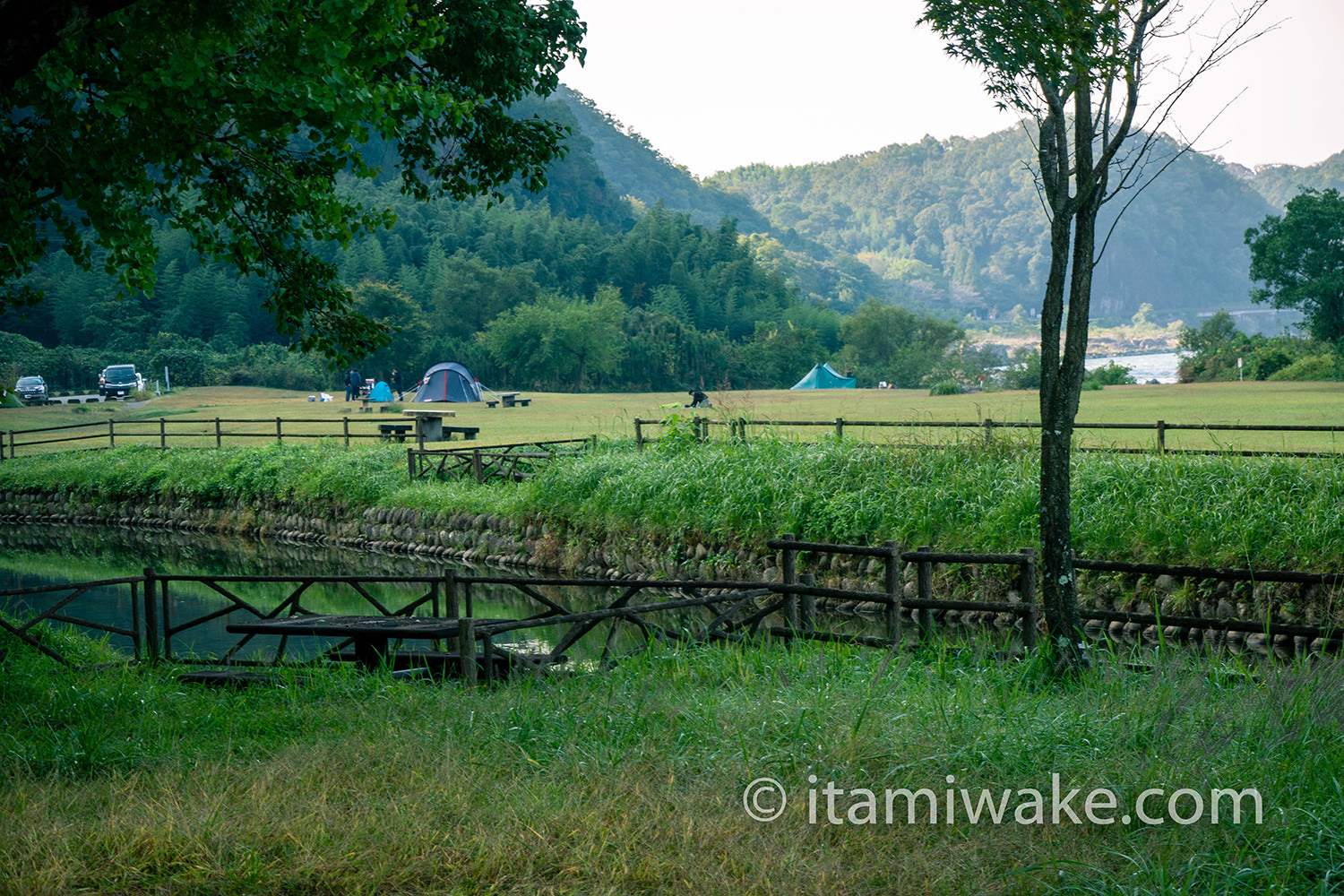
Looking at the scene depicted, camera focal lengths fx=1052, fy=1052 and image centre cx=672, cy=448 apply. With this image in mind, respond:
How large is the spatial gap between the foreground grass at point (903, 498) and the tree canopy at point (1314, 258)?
129 feet

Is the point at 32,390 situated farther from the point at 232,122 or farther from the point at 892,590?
the point at 892,590

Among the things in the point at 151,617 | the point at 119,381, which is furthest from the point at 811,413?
the point at 119,381

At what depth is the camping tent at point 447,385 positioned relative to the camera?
165ft

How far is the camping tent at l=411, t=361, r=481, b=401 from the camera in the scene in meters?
50.3

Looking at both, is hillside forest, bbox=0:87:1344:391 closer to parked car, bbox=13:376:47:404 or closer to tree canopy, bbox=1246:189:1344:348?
parked car, bbox=13:376:47:404

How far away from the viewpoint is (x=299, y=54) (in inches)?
275

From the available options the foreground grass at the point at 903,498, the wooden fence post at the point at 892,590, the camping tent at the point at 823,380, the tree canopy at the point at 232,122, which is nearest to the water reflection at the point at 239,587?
the foreground grass at the point at 903,498

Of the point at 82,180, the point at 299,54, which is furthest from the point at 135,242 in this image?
the point at 299,54

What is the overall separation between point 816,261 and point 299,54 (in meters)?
164

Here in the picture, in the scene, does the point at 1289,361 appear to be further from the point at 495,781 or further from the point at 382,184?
the point at 382,184

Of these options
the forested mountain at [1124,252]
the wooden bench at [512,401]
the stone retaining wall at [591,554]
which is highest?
the forested mountain at [1124,252]

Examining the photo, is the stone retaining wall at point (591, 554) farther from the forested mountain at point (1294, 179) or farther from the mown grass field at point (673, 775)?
the forested mountain at point (1294, 179)

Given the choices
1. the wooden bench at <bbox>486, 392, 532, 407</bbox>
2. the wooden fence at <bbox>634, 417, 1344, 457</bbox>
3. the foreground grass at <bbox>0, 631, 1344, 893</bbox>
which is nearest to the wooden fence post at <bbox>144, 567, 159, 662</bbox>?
the foreground grass at <bbox>0, 631, 1344, 893</bbox>

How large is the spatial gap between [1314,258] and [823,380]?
3241 centimetres
